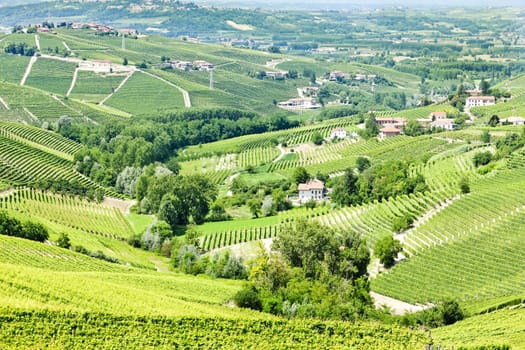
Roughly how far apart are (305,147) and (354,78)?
68326mm

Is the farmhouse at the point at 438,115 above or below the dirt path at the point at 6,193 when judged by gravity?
below

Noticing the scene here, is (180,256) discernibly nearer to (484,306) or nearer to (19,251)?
(19,251)

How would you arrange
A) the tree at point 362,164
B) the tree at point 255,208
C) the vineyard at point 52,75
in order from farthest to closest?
the vineyard at point 52,75
the tree at point 362,164
the tree at point 255,208

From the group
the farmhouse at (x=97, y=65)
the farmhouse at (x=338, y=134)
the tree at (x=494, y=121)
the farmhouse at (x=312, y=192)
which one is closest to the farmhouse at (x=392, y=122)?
the farmhouse at (x=338, y=134)

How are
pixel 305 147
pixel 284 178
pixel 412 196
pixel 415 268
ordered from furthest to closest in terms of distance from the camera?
pixel 305 147, pixel 284 178, pixel 412 196, pixel 415 268

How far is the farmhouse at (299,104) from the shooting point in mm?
137500

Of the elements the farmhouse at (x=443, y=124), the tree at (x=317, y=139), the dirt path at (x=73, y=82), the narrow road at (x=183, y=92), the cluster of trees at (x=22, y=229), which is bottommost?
the narrow road at (x=183, y=92)

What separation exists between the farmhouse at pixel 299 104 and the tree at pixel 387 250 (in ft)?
298

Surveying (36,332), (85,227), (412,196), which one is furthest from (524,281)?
(85,227)

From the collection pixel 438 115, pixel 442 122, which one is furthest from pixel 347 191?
pixel 438 115

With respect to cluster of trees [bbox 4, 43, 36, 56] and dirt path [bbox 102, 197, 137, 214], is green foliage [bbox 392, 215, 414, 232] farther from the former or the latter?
cluster of trees [bbox 4, 43, 36, 56]

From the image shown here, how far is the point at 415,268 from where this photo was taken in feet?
147

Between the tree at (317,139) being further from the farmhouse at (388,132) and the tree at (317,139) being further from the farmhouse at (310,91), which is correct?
the farmhouse at (310,91)

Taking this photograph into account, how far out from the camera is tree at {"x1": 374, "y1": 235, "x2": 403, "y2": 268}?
46.5 metres
